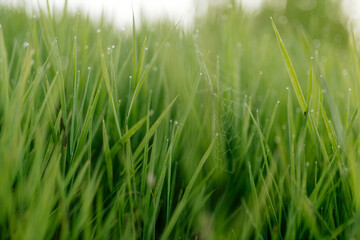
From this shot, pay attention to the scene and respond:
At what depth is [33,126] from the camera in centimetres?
57

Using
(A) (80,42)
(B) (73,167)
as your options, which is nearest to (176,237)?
(B) (73,167)

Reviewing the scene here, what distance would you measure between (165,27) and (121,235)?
0.83m

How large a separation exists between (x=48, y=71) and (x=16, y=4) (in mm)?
847

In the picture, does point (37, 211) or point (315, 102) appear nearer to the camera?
point (37, 211)

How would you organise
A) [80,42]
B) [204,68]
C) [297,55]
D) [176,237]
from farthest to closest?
1. [297,55]
2. [80,42]
3. [204,68]
4. [176,237]

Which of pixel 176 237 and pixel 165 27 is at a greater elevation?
pixel 165 27

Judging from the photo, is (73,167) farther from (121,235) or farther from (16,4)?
(16,4)

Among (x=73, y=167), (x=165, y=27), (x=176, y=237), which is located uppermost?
(x=165, y=27)

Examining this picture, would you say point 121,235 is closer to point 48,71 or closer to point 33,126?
point 33,126

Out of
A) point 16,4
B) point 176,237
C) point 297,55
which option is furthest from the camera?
point 297,55

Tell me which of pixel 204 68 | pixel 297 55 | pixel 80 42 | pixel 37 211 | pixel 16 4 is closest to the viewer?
pixel 37 211

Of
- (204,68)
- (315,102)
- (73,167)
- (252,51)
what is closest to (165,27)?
(252,51)

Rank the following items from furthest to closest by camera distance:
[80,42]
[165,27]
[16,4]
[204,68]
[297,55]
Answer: [297,55] < [16,4] < [165,27] < [80,42] < [204,68]

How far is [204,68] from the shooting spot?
701 mm
